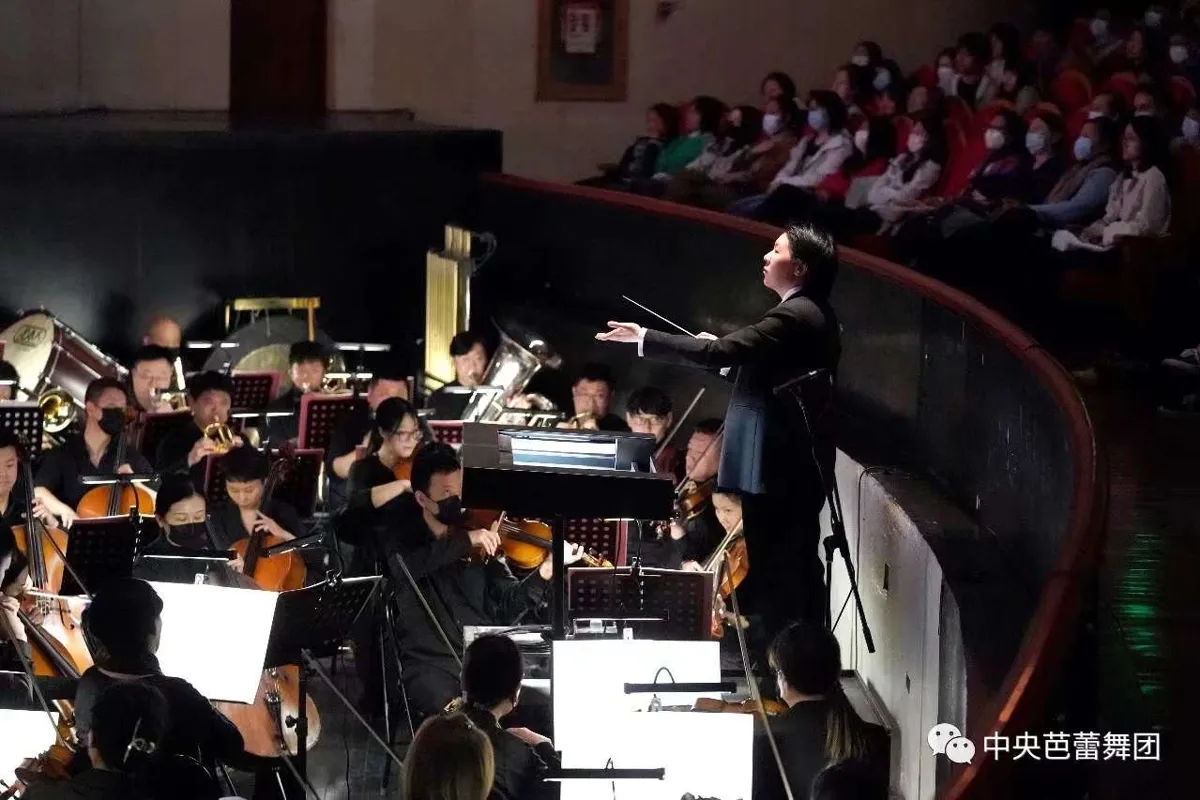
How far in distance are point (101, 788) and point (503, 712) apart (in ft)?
3.15

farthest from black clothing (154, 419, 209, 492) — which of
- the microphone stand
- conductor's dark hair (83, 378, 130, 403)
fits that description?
the microphone stand

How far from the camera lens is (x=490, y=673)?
4.58 metres

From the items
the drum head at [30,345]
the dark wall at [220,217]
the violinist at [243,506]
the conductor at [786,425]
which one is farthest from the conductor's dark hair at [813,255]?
the dark wall at [220,217]

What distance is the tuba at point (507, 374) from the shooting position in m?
9.27

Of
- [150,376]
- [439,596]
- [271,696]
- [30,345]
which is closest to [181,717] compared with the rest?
[271,696]

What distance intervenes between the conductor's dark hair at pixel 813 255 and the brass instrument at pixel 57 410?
4.90 m

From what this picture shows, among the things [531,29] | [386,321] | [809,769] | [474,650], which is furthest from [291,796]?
[531,29]

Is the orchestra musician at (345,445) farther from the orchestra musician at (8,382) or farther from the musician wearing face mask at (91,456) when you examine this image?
the orchestra musician at (8,382)

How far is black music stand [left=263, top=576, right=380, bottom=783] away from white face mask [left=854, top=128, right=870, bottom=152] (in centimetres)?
597

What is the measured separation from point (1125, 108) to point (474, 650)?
233 inches

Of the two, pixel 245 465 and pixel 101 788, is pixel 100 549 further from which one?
pixel 101 788

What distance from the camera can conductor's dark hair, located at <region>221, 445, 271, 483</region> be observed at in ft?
24.1

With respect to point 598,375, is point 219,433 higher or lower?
lower

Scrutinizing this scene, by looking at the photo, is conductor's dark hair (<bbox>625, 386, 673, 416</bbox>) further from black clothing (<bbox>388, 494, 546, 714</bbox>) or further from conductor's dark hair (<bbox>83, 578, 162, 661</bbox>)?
A: conductor's dark hair (<bbox>83, 578, 162, 661</bbox>)
